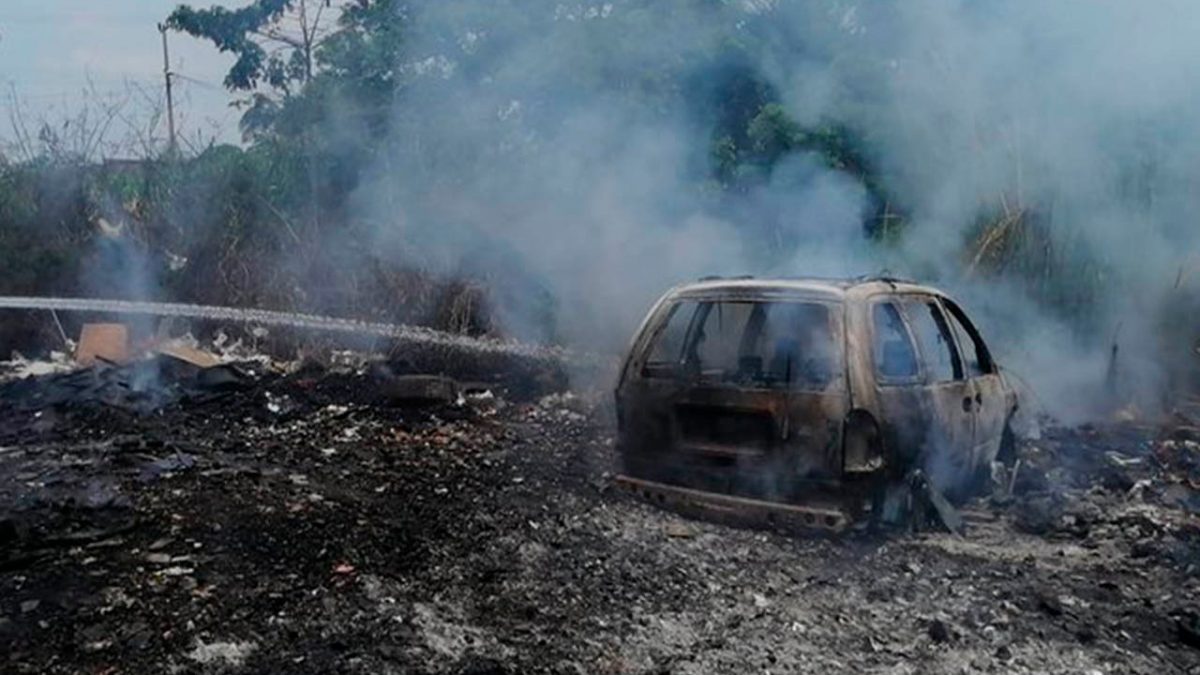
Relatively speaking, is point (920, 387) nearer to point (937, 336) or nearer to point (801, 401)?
point (801, 401)

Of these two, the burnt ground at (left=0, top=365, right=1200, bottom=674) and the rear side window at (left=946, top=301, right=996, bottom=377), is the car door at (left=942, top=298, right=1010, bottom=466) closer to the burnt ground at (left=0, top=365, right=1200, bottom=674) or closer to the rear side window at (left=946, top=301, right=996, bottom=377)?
the rear side window at (left=946, top=301, right=996, bottom=377)

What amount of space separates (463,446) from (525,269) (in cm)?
498

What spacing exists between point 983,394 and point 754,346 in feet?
5.08

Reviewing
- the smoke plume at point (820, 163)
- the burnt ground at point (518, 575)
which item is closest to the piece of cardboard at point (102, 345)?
the smoke plume at point (820, 163)

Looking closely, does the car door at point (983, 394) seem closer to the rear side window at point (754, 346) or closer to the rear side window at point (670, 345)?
the rear side window at point (754, 346)

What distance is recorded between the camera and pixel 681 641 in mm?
4453

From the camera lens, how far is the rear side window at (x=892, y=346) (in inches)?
228

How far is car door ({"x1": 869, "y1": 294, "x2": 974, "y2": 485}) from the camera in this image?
18.5ft

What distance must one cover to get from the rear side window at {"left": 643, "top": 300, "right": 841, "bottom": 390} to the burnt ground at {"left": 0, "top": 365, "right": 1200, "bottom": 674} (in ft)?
2.82

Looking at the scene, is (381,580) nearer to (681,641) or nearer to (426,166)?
(681,641)

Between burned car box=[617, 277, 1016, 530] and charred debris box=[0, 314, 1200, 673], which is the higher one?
burned car box=[617, 277, 1016, 530]

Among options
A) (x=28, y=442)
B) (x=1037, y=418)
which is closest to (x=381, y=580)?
(x=28, y=442)

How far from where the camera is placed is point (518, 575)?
→ 5062 millimetres

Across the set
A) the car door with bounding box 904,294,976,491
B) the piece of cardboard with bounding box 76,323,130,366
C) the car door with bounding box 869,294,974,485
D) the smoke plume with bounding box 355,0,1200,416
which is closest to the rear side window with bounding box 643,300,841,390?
the car door with bounding box 869,294,974,485
